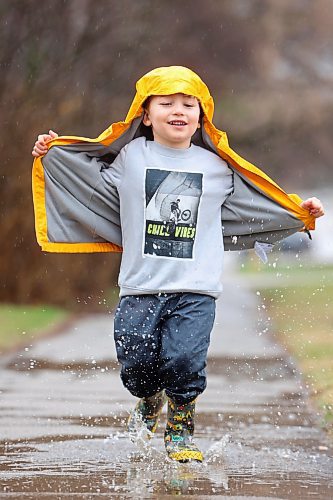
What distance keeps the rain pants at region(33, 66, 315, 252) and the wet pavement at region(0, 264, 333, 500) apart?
42.4 inches

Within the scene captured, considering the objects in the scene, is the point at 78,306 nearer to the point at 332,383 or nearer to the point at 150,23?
the point at 150,23

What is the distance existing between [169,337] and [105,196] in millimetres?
809

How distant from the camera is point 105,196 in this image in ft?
21.0

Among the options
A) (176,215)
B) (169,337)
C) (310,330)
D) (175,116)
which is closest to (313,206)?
(176,215)

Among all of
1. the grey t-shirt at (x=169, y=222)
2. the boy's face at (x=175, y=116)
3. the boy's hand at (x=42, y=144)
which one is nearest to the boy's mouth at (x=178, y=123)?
the boy's face at (x=175, y=116)

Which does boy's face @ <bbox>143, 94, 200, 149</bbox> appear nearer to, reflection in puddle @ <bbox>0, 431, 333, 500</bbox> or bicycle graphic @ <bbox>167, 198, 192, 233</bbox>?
bicycle graphic @ <bbox>167, 198, 192, 233</bbox>

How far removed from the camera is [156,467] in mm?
6078

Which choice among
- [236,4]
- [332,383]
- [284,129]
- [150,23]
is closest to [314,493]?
[332,383]

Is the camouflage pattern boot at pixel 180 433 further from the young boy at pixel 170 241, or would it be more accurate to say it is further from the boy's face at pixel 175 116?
the boy's face at pixel 175 116

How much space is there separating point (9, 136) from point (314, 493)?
42.9ft

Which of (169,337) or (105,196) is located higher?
(105,196)

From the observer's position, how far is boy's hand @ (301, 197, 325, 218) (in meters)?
Result: 6.48

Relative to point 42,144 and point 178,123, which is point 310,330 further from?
point 178,123

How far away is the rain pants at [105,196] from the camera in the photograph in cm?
639
